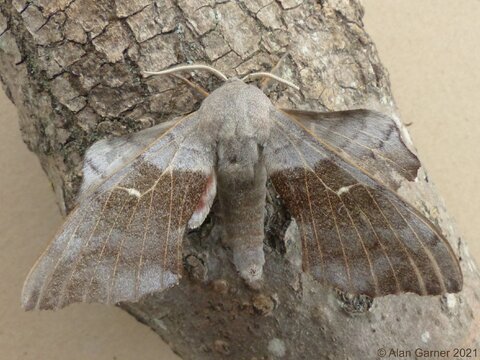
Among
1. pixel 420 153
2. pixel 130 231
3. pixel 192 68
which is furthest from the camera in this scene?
pixel 420 153

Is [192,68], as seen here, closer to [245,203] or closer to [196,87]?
[196,87]

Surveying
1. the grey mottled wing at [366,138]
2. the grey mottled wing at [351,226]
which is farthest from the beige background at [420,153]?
the grey mottled wing at [351,226]

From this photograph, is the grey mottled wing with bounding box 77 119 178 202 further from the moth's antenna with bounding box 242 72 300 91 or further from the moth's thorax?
the moth's antenna with bounding box 242 72 300 91

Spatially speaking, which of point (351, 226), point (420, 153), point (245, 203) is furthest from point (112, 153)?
point (420, 153)

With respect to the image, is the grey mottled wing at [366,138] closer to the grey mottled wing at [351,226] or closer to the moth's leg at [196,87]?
the grey mottled wing at [351,226]

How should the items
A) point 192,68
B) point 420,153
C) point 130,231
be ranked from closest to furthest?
point 130,231 → point 192,68 → point 420,153

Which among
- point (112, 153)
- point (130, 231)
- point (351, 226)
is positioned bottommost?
point (351, 226)

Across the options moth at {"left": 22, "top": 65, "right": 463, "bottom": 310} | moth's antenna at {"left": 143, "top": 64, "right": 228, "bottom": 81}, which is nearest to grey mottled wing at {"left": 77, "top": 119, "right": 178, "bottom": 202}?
moth at {"left": 22, "top": 65, "right": 463, "bottom": 310}
